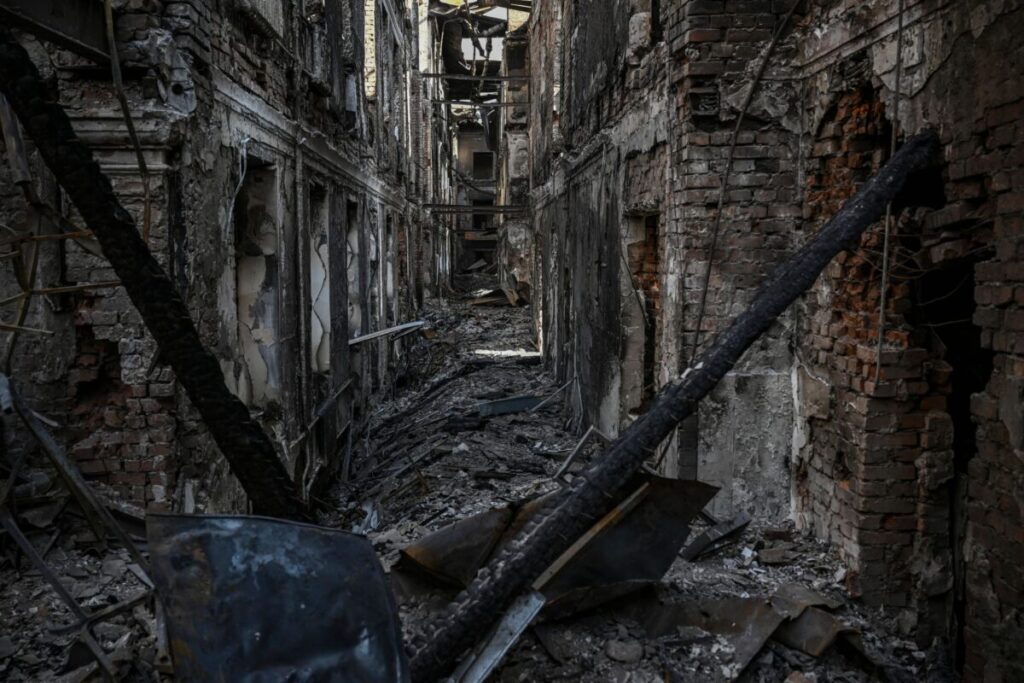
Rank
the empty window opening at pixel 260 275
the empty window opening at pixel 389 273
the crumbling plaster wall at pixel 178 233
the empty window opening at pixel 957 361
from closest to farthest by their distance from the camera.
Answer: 1. the empty window opening at pixel 957 361
2. the crumbling plaster wall at pixel 178 233
3. the empty window opening at pixel 260 275
4. the empty window opening at pixel 389 273

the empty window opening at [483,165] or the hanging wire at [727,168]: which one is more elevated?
the empty window opening at [483,165]

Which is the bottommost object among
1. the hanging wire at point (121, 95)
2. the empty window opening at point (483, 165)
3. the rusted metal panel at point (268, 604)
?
the rusted metal panel at point (268, 604)

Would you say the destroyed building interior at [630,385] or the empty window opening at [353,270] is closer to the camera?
the destroyed building interior at [630,385]

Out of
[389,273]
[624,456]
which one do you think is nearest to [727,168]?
[624,456]

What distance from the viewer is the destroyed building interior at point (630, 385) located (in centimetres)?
280

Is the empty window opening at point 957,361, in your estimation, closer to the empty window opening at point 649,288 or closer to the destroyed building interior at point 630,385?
the destroyed building interior at point 630,385

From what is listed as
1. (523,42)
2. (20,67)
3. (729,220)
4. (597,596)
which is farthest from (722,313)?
(523,42)

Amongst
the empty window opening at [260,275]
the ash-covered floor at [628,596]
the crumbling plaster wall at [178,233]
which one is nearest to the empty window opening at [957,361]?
the ash-covered floor at [628,596]

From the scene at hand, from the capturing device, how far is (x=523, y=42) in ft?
72.0

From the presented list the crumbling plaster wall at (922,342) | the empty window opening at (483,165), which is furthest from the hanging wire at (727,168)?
the empty window opening at (483,165)

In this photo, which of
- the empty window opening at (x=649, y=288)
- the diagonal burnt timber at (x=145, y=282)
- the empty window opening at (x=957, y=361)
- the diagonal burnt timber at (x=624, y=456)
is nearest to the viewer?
the diagonal burnt timber at (x=145, y=282)

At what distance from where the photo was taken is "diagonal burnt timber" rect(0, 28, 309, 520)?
2.32 m

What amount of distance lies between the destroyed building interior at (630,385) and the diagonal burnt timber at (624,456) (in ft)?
0.05

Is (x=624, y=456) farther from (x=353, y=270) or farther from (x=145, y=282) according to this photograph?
(x=353, y=270)
